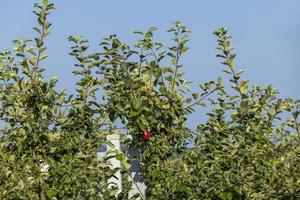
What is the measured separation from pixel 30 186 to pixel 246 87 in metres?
2.12

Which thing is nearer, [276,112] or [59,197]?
[59,197]

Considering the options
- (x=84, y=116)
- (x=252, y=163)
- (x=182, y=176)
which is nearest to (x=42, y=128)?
(x=84, y=116)

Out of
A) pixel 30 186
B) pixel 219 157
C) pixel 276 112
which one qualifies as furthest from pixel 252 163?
pixel 30 186

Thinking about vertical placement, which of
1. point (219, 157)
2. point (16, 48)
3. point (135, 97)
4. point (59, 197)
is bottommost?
point (59, 197)

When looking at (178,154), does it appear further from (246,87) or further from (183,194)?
(246,87)

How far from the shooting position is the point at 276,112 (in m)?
7.39

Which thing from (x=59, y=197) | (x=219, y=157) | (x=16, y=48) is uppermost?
(x=16, y=48)

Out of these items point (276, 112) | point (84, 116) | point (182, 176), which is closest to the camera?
point (182, 176)

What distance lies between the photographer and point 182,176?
20.2 feet

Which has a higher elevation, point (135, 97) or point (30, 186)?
point (135, 97)

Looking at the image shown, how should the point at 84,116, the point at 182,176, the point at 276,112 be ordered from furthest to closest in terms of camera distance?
1. the point at 276,112
2. the point at 84,116
3. the point at 182,176

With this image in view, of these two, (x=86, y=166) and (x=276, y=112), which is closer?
(x=86, y=166)

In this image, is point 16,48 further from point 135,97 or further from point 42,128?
point 135,97

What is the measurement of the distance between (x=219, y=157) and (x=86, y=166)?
1102mm
